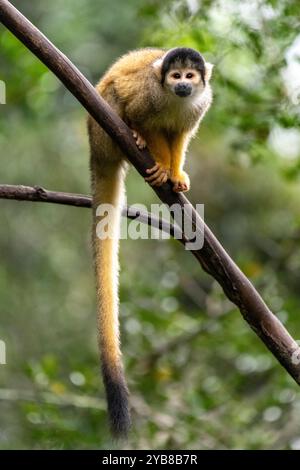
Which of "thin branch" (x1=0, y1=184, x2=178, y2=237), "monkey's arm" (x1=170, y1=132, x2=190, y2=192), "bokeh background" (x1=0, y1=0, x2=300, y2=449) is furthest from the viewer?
"bokeh background" (x1=0, y1=0, x2=300, y2=449)

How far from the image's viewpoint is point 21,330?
830 cm

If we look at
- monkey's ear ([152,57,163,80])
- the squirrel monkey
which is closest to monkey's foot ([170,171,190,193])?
the squirrel monkey

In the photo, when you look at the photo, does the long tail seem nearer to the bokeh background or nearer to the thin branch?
the thin branch

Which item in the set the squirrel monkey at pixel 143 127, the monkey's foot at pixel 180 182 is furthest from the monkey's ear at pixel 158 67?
the monkey's foot at pixel 180 182

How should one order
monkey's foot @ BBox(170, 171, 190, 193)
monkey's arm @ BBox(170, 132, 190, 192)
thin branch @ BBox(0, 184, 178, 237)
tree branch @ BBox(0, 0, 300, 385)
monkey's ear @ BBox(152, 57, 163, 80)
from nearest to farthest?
tree branch @ BBox(0, 0, 300, 385) < thin branch @ BBox(0, 184, 178, 237) < monkey's foot @ BBox(170, 171, 190, 193) < monkey's arm @ BBox(170, 132, 190, 192) < monkey's ear @ BBox(152, 57, 163, 80)

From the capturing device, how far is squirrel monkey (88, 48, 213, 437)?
11.5ft

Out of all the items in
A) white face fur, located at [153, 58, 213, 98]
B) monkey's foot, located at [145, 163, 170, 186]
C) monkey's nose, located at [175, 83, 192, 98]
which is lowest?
monkey's foot, located at [145, 163, 170, 186]

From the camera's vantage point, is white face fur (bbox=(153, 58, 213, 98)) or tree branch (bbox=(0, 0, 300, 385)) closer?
tree branch (bbox=(0, 0, 300, 385))

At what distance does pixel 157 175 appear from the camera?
3348 mm

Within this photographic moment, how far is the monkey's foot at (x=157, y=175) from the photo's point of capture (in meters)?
3.26

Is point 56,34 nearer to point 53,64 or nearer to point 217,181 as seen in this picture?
point 217,181

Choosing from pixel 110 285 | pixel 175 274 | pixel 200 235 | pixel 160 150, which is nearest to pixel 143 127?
pixel 160 150

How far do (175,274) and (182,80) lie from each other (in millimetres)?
2466

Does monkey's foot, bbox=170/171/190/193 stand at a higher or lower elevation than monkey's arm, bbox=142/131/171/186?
lower
